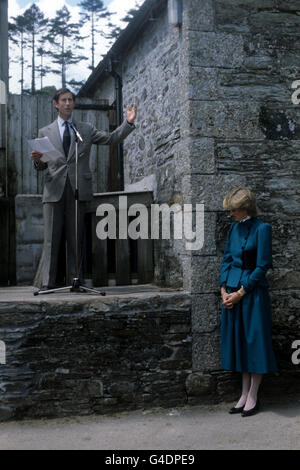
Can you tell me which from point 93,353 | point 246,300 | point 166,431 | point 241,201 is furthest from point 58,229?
point 166,431

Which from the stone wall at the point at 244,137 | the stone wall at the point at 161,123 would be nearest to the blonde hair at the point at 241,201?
the stone wall at the point at 244,137

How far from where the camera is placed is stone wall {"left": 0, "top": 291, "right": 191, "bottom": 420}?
4.43 meters

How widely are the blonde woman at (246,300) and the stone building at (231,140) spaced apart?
256 mm

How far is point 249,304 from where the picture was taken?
14.3 ft

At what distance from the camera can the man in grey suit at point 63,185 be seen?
501 cm

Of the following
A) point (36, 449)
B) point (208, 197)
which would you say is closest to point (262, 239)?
point (208, 197)

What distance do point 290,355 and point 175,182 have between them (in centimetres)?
187

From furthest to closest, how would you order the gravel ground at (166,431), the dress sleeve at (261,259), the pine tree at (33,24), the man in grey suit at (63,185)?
the pine tree at (33,24), the man in grey suit at (63,185), the dress sleeve at (261,259), the gravel ground at (166,431)

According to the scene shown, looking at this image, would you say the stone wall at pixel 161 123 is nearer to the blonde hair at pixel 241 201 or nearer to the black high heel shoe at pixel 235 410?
the blonde hair at pixel 241 201

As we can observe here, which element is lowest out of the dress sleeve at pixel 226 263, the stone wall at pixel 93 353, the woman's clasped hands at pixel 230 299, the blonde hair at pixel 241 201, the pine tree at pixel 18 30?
the stone wall at pixel 93 353

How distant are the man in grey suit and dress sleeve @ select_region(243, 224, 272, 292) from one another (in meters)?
1.64

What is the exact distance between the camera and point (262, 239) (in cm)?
430

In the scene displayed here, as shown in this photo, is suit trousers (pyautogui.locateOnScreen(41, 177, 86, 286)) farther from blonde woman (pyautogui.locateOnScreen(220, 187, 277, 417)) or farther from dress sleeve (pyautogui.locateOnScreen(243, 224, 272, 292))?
dress sleeve (pyautogui.locateOnScreen(243, 224, 272, 292))
